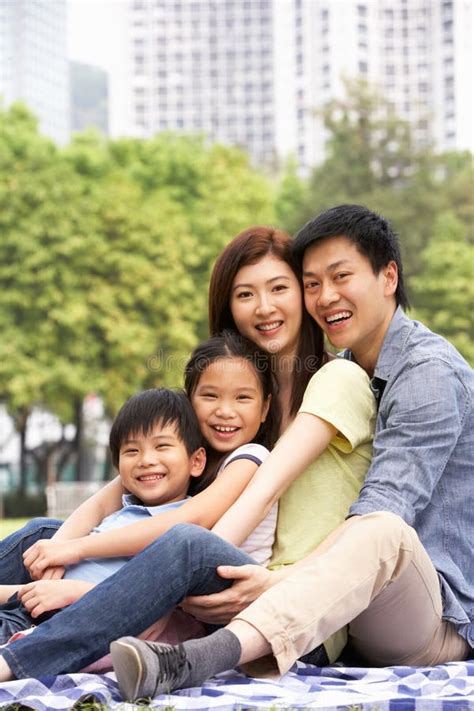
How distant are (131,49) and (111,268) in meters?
66.6

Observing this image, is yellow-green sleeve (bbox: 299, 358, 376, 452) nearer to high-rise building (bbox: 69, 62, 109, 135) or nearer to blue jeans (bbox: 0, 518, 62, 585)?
blue jeans (bbox: 0, 518, 62, 585)

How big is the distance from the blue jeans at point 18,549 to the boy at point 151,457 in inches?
9.4

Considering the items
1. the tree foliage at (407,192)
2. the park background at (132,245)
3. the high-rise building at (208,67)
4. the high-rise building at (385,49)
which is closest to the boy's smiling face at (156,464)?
the park background at (132,245)

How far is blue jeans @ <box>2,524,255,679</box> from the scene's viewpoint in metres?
2.76

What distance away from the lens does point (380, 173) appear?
27.3 meters

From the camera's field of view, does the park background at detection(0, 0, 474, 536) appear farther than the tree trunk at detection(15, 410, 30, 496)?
No

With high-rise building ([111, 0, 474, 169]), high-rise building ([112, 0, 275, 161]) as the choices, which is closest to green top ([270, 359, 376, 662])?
high-rise building ([111, 0, 474, 169])


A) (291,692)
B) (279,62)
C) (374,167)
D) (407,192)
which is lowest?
(291,692)

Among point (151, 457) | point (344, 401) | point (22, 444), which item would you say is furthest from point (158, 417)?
point (22, 444)

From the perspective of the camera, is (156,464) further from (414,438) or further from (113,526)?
(414,438)

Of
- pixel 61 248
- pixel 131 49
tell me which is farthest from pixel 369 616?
pixel 131 49

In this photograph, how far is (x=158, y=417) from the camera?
11.3 feet

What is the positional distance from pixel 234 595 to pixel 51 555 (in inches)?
24.5

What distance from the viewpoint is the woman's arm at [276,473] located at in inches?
121
